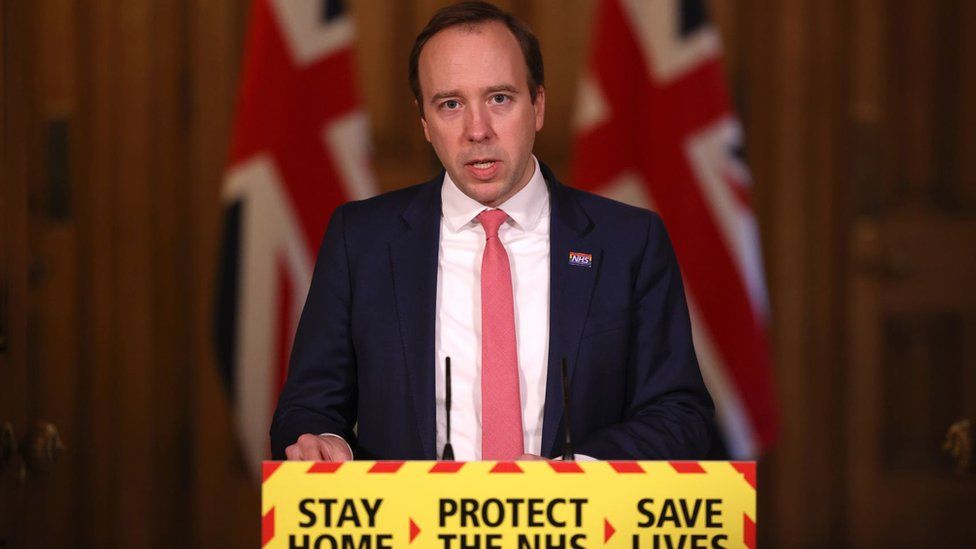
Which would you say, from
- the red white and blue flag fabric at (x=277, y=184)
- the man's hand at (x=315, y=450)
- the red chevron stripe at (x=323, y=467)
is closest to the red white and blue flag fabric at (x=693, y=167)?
the red white and blue flag fabric at (x=277, y=184)

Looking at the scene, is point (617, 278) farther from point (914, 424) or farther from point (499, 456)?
point (914, 424)

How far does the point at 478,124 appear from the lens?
1.63 m

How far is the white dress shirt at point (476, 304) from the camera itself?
1641mm

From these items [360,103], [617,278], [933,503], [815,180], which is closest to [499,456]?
[617,278]

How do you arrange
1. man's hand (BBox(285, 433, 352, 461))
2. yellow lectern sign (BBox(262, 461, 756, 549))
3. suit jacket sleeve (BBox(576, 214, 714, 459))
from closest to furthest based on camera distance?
1. yellow lectern sign (BBox(262, 461, 756, 549))
2. man's hand (BBox(285, 433, 352, 461))
3. suit jacket sleeve (BBox(576, 214, 714, 459))

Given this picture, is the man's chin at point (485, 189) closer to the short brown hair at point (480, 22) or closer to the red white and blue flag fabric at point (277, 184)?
the short brown hair at point (480, 22)

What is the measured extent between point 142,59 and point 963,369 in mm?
2549

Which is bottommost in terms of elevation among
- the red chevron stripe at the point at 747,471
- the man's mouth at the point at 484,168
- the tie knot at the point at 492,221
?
the red chevron stripe at the point at 747,471

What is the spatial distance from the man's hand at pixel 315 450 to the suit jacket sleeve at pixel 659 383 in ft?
1.12

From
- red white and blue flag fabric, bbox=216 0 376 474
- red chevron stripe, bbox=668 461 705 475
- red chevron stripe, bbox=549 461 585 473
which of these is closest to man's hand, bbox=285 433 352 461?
red chevron stripe, bbox=549 461 585 473

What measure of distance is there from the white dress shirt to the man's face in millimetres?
61

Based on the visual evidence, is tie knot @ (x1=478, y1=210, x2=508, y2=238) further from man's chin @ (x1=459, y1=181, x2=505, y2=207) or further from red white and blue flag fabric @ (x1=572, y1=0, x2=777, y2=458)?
red white and blue flag fabric @ (x1=572, y1=0, x2=777, y2=458)

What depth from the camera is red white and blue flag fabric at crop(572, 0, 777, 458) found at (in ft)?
10.0

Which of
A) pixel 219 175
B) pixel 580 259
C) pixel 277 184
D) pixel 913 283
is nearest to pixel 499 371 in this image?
pixel 580 259
